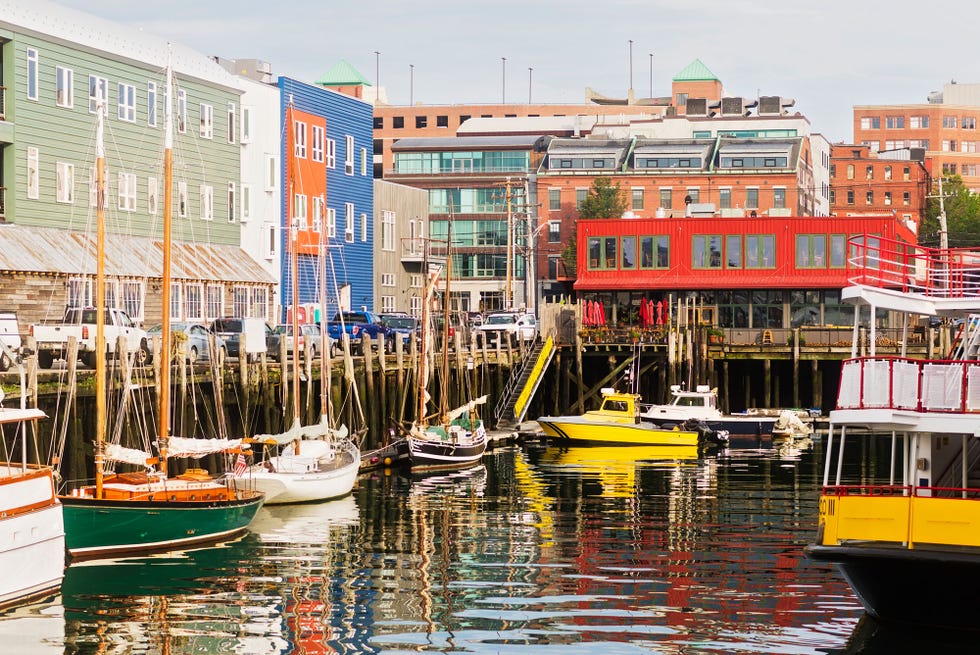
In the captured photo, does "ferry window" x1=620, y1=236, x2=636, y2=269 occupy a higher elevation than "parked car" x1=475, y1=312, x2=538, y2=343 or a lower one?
higher

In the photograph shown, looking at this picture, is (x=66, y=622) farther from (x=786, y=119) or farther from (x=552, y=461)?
(x=786, y=119)

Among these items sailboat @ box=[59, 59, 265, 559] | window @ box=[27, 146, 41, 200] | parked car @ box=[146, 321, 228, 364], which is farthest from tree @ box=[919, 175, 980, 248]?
sailboat @ box=[59, 59, 265, 559]

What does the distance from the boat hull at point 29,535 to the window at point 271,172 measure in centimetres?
4648

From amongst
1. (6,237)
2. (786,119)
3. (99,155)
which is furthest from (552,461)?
(786,119)

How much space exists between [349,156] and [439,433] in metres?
35.0

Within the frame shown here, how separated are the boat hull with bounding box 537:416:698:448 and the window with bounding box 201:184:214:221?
18.0 m

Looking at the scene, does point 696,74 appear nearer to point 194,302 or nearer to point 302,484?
point 194,302

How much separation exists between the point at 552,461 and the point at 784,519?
16.5 m

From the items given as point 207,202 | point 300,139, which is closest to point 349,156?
point 300,139

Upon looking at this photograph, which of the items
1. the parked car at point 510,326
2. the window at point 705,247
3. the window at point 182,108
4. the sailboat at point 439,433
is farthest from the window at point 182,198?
the window at point 705,247

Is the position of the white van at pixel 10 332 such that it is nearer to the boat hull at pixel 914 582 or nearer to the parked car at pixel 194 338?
the parked car at pixel 194 338

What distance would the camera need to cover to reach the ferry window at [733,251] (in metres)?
76.0

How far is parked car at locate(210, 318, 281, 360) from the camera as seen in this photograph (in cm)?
5062

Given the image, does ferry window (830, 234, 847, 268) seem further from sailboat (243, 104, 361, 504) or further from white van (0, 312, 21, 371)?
white van (0, 312, 21, 371)
